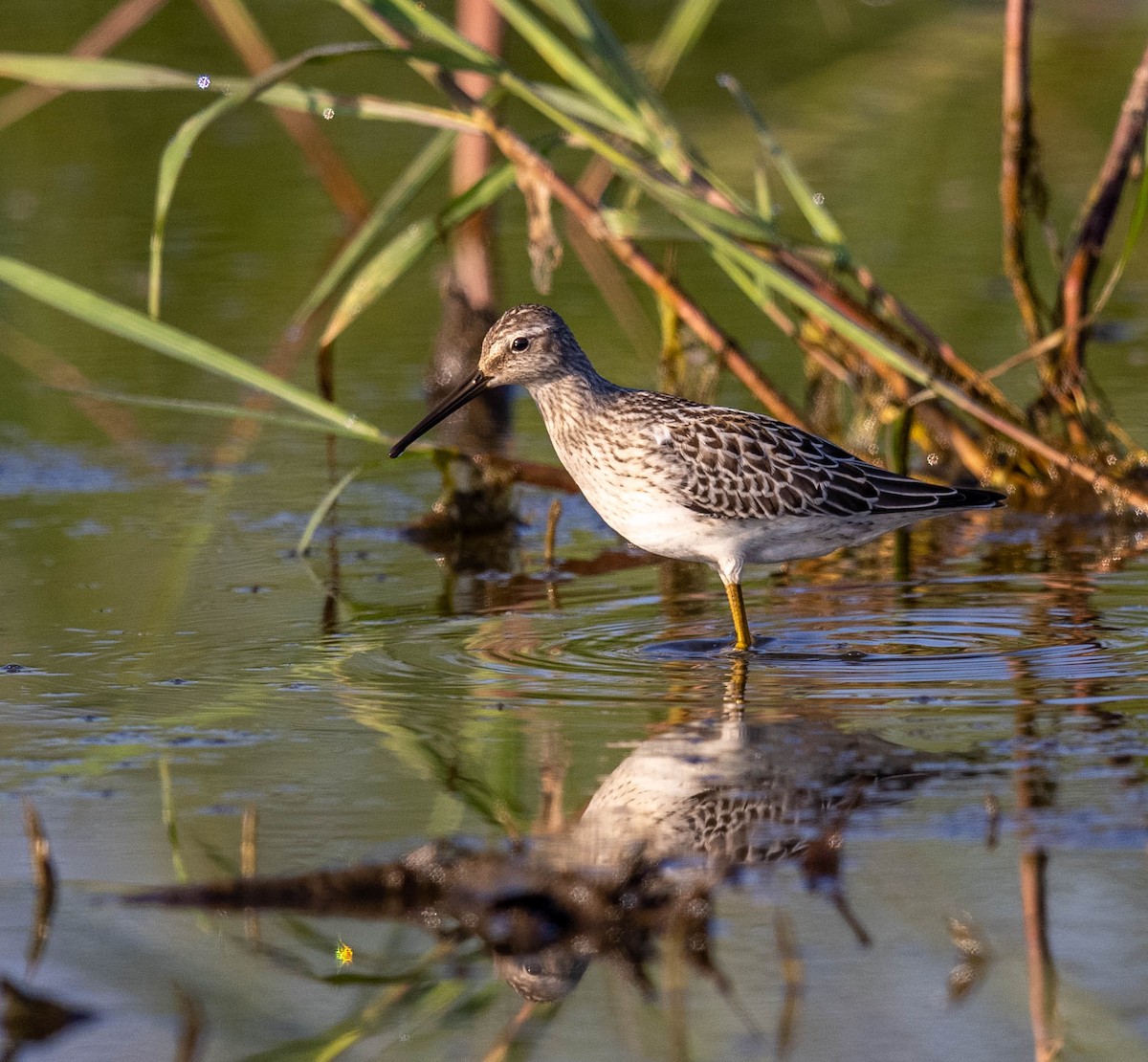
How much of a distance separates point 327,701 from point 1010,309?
27.3 ft

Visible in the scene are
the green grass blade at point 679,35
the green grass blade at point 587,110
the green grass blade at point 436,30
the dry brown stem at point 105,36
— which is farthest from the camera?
the dry brown stem at point 105,36

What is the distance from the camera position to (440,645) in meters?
7.46

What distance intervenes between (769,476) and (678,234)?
1.24 m

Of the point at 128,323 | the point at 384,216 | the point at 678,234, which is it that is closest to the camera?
the point at 128,323

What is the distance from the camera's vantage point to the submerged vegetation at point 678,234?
314 inches

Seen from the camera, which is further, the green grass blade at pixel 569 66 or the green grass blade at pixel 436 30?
the green grass blade at pixel 569 66

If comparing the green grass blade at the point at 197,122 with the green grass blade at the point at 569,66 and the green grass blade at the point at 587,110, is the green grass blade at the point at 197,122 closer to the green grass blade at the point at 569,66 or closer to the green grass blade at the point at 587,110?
the green grass blade at the point at 569,66

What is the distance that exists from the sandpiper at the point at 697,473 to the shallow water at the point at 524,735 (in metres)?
0.39

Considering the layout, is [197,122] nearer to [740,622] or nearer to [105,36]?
[105,36]

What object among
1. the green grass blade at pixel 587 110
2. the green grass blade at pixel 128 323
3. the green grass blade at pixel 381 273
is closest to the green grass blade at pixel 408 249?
the green grass blade at pixel 381 273

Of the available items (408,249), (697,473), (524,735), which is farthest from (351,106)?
(524,735)

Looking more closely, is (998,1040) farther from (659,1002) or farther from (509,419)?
(509,419)

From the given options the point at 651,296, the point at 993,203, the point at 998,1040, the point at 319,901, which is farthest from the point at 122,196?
the point at 998,1040

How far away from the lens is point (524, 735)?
6203 millimetres
